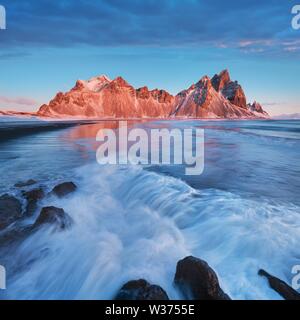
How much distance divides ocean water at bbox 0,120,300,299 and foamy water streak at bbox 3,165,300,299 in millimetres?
13

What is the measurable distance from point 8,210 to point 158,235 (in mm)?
2849

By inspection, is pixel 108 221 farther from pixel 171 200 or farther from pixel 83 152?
pixel 83 152

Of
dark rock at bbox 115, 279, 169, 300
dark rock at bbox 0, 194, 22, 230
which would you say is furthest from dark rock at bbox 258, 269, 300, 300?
dark rock at bbox 0, 194, 22, 230

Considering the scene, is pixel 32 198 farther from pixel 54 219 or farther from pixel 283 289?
pixel 283 289

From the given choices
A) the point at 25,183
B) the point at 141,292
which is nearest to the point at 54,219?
the point at 141,292

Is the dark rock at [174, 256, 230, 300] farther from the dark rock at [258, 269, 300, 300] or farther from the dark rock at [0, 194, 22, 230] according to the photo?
the dark rock at [0, 194, 22, 230]

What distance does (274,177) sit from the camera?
814 cm

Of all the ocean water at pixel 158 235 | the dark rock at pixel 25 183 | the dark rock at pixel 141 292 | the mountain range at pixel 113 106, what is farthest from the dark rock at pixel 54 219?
the mountain range at pixel 113 106

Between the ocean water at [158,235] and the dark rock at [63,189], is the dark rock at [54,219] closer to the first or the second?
the ocean water at [158,235]

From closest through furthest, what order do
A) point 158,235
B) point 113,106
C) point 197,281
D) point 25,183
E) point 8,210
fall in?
point 197,281, point 158,235, point 8,210, point 25,183, point 113,106

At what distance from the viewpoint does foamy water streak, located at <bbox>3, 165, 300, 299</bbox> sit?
3604 mm

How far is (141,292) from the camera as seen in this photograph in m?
2.94

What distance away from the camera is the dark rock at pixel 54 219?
4711mm
